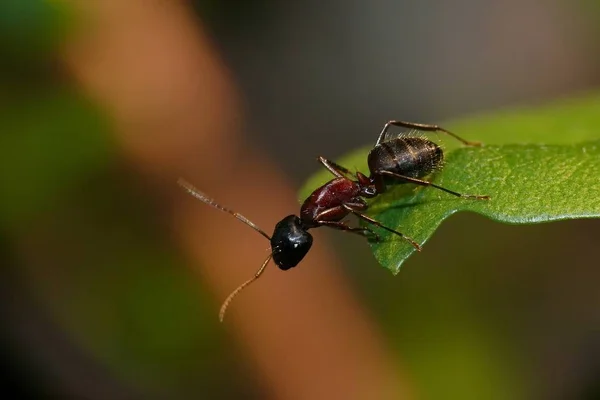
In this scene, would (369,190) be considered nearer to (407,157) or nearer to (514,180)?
(407,157)

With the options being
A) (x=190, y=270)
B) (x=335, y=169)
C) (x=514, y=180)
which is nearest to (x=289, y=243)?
(x=335, y=169)

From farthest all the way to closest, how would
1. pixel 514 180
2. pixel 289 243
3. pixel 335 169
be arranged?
pixel 335 169
pixel 289 243
pixel 514 180

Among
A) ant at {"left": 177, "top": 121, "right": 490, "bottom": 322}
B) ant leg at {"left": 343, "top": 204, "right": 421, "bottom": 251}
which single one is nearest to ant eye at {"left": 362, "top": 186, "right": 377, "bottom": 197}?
ant at {"left": 177, "top": 121, "right": 490, "bottom": 322}

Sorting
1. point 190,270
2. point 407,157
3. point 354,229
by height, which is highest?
point 407,157

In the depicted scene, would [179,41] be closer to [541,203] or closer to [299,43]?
[299,43]

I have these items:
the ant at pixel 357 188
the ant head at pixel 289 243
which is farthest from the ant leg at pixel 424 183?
the ant head at pixel 289 243

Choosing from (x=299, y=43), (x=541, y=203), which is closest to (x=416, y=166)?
(x=541, y=203)

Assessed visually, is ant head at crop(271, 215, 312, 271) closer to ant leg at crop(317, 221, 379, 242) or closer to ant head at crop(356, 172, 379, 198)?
ant leg at crop(317, 221, 379, 242)
